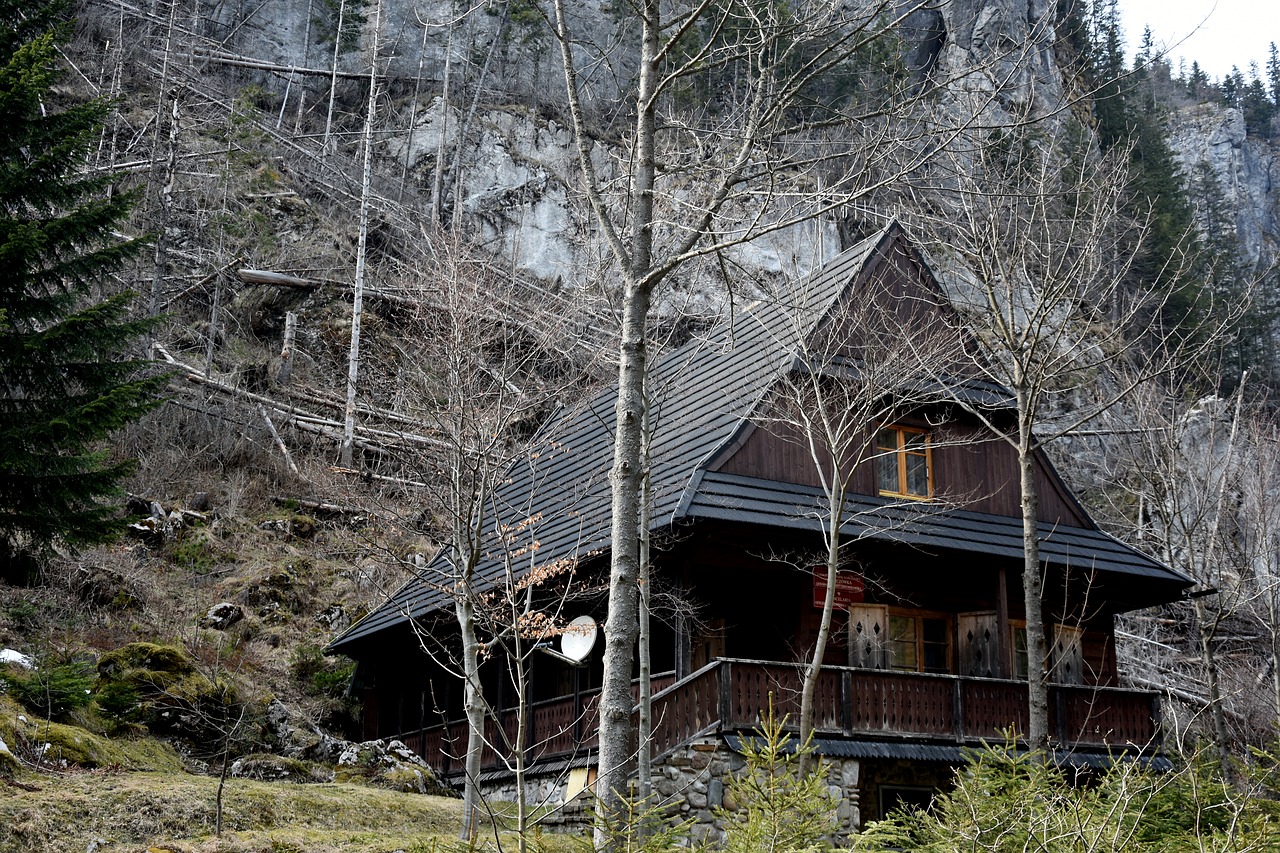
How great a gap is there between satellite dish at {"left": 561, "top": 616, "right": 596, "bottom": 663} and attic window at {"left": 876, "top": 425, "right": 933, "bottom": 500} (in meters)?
6.10

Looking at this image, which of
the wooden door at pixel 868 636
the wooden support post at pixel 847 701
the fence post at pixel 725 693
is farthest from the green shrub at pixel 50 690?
the wooden door at pixel 868 636

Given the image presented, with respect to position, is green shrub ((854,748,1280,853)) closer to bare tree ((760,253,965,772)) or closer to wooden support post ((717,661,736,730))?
wooden support post ((717,661,736,730))

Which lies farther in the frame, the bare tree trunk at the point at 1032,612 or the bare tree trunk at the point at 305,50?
the bare tree trunk at the point at 305,50

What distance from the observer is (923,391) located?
1838cm

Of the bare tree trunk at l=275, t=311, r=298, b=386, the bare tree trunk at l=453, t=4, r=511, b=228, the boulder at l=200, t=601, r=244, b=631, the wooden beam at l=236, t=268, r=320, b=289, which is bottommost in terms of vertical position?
the boulder at l=200, t=601, r=244, b=631

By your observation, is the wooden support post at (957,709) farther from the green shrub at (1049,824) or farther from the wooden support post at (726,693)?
the green shrub at (1049,824)

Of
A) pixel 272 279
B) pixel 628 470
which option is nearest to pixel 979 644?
pixel 628 470

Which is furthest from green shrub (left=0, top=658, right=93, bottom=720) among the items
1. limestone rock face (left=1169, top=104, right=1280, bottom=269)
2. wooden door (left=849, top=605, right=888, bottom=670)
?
limestone rock face (left=1169, top=104, right=1280, bottom=269)

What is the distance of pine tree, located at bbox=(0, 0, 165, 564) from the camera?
47.2 feet

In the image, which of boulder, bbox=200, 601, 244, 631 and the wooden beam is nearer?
boulder, bbox=200, 601, 244, 631

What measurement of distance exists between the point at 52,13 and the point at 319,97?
1402 inches

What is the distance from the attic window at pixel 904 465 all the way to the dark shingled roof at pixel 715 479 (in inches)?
26.8

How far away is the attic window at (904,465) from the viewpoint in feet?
60.8

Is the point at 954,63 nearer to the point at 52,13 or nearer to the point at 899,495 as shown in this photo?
the point at 899,495
